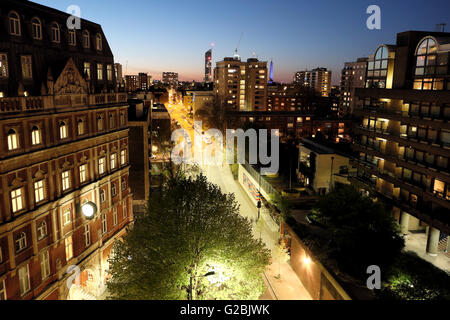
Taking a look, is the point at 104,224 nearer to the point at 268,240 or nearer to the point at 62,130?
the point at 62,130

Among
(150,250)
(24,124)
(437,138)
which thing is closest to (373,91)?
(437,138)

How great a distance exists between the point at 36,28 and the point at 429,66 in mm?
37594

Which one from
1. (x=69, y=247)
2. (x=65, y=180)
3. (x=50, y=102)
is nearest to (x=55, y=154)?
(x=65, y=180)

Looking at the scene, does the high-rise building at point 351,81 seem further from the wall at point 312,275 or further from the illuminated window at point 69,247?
the illuminated window at point 69,247

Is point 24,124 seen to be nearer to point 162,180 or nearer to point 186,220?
point 186,220

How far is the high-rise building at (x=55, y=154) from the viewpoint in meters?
Answer: 21.4

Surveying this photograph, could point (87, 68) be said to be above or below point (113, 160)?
above

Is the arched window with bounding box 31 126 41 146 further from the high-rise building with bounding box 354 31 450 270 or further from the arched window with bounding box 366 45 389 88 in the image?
the arched window with bounding box 366 45 389 88

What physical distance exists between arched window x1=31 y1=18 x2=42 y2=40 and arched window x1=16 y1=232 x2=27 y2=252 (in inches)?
534

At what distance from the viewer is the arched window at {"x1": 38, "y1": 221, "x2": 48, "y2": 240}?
2378 centimetres

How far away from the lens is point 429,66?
37.6m

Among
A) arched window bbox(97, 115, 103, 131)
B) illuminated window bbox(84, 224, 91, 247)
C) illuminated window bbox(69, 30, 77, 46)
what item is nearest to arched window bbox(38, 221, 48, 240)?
illuminated window bbox(84, 224, 91, 247)

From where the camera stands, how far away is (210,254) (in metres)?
22.5

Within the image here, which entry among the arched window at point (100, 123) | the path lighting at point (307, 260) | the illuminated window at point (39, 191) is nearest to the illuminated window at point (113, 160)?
the arched window at point (100, 123)
